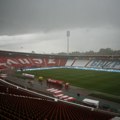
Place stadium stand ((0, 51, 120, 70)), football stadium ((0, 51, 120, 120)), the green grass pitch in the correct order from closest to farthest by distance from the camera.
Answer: football stadium ((0, 51, 120, 120)), the green grass pitch, stadium stand ((0, 51, 120, 70))

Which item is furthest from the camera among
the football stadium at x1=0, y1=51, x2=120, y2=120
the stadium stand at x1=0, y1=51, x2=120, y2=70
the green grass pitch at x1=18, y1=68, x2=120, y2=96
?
the stadium stand at x1=0, y1=51, x2=120, y2=70

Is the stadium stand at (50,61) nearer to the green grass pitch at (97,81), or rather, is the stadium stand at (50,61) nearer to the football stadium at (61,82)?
the football stadium at (61,82)

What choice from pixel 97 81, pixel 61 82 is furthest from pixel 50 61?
pixel 61 82

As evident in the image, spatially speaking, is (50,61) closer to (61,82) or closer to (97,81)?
(97,81)

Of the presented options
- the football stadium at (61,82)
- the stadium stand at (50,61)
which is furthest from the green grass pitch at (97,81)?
the stadium stand at (50,61)

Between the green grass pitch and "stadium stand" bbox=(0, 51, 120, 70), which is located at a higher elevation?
"stadium stand" bbox=(0, 51, 120, 70)

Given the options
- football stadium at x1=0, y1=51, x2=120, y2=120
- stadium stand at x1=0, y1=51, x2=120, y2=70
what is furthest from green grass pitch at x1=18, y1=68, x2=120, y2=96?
stadium stand at x1=0, y1=51, x2=120, y2=70

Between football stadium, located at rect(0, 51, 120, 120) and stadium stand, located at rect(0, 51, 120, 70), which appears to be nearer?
football stadium, located at rect(0, 51, 120, 120)

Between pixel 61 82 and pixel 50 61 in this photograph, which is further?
pixel 50 61

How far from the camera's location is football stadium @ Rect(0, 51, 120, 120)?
20266 mm

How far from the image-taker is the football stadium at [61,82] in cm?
2027

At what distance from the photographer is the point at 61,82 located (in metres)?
34.7

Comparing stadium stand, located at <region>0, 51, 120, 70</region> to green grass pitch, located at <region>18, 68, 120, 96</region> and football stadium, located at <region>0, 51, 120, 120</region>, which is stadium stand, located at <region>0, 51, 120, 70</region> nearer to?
football stadium, located at <region>0, 51, 120, 120</region>

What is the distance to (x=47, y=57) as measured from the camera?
265 ft
